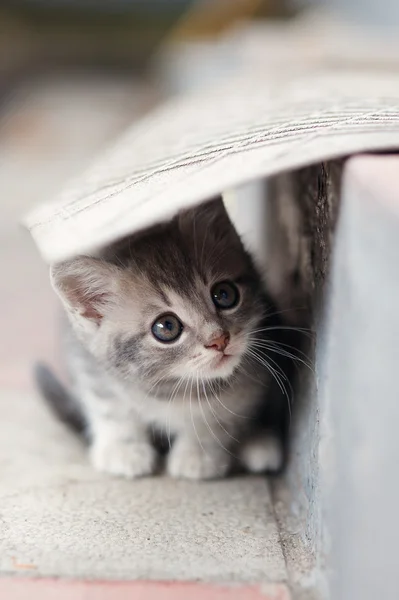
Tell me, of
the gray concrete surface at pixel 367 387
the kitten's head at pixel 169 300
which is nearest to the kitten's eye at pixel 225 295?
the kitten's head at pixel 169 300

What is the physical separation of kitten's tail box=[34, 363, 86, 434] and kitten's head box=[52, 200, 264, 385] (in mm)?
232

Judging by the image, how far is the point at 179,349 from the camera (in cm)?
112

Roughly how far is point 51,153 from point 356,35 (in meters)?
2.01

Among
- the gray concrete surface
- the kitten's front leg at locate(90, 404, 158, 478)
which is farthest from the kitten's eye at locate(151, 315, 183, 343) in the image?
the gray concrete surface

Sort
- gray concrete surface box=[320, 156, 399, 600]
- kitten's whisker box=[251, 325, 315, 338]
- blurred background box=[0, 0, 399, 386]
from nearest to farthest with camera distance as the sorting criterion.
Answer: gray concrete surface box=[320, 156, 399, 600] < kitten's whisker box=[251, 325, 315, 338] < blurred background box=[0, 0, 399, 386]

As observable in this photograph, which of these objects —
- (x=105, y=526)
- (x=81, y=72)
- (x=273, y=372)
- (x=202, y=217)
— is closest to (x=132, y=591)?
(x=105, y=526)

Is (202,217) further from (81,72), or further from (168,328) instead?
(81,72)

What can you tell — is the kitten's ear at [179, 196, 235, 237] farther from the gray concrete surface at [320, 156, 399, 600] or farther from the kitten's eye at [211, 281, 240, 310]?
the gray concrete surface at [320, 156, 399, 600]

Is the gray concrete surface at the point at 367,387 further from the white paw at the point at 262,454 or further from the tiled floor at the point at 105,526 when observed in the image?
the white paw at the point at 262,454

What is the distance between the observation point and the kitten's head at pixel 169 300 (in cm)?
111

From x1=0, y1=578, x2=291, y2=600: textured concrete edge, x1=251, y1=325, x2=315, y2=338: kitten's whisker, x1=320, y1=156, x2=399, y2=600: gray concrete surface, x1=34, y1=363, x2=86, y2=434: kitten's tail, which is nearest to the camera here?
x1=320, y1=156, x2=399, y2=600: gray concrete surface

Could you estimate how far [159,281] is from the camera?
3.68 feet

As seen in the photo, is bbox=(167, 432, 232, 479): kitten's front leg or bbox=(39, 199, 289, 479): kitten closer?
bbox=(39, 199, 289, 479): kitten

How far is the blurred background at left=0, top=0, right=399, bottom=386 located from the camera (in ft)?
7.61
